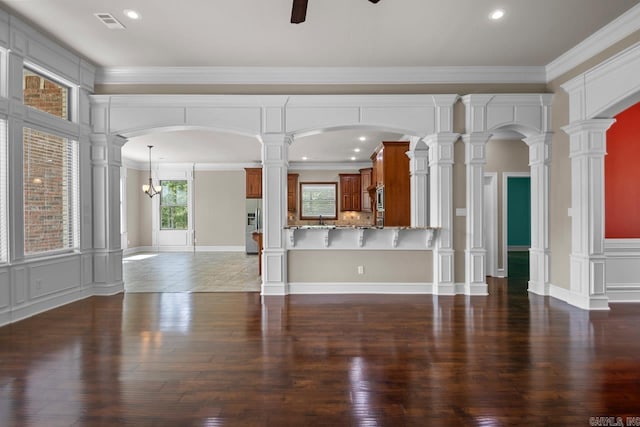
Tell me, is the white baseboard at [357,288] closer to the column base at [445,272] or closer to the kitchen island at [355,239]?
the column base at [445,272]

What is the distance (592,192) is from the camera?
4.49 metres

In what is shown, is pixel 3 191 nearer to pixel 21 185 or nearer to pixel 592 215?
pixel 21 185

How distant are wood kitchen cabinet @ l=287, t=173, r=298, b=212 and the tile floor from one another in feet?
6.92

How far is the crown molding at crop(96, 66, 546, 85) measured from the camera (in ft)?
17.0

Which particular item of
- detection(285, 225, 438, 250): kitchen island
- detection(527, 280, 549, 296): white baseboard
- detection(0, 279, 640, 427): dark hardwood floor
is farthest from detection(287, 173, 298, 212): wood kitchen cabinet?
detection(527, 280, 549, 296): white baseboard

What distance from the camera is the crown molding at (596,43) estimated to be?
385 cm

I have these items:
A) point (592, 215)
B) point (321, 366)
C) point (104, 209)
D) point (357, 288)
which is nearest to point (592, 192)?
point (592, 215)

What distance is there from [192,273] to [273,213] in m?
3.15

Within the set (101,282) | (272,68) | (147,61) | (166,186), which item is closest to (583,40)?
(272,68)

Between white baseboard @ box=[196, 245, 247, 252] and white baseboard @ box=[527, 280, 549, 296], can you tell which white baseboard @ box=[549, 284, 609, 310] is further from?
white baseboard @ box=[196, 245, 247, 252]

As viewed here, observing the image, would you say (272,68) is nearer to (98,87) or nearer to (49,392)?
(98,87)

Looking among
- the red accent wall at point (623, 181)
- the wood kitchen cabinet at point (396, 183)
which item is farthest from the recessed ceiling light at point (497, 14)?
the wood kitchen cabinet at point (396, 183)

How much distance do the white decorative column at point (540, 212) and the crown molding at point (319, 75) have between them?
3.27ft

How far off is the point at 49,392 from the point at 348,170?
9.99 meters
